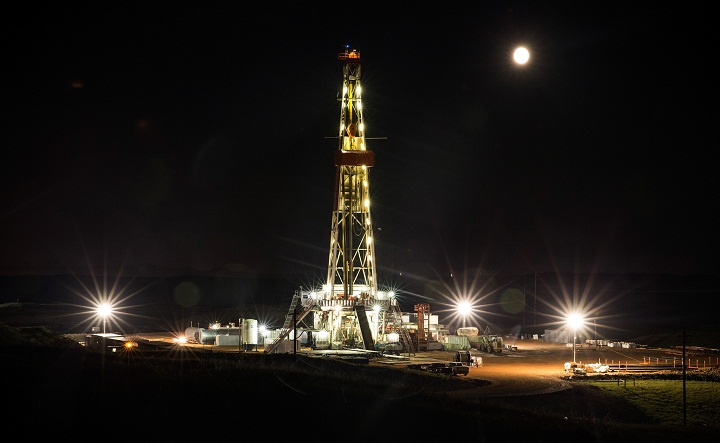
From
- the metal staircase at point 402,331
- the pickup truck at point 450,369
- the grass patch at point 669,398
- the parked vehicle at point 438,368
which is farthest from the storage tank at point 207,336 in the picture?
the grass patch at point 669,398

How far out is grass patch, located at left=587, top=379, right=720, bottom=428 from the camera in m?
25.5

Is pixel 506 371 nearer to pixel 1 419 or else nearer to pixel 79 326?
pixel 1 419

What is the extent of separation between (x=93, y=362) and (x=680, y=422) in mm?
17258

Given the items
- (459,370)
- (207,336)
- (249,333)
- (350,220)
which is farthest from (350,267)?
(459,370)

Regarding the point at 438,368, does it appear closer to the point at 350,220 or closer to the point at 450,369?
the point at 450,369

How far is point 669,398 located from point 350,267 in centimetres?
1569

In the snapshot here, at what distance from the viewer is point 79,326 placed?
5219 cm

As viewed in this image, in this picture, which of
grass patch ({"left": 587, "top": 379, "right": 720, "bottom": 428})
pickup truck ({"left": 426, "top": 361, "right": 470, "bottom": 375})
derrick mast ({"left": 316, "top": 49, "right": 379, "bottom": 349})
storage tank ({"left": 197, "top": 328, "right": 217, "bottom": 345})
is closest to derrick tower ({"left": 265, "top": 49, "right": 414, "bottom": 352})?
derrick mast ({"left": 316, "top": 49, "right": 379, "bottom": 349})

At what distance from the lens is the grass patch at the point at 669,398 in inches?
1005

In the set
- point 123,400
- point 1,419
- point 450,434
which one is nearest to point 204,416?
point 123,400

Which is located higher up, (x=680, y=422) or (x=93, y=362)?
(x=93, y=362)

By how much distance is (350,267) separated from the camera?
38312 mm

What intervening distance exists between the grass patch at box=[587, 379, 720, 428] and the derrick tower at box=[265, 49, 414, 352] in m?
10.7

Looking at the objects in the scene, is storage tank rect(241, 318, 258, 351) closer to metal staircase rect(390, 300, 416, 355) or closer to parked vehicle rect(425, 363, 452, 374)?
metal staircase rect(390, 300, 416, 355)
